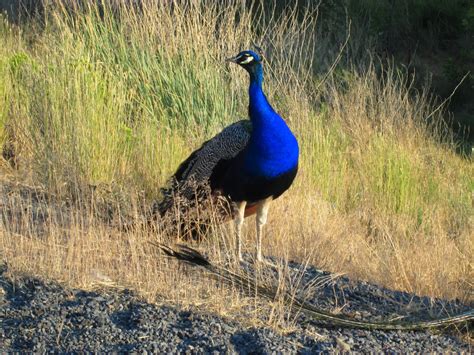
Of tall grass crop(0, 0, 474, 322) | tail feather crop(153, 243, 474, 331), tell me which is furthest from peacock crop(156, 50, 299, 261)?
tail feather crop(153, 243, 474, 331)

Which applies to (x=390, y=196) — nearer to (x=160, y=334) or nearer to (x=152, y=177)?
(x=152, y=177)

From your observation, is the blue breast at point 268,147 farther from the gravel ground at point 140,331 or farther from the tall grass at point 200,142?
the gravel ground at point 140,331

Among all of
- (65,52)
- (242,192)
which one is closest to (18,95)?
(65,52)

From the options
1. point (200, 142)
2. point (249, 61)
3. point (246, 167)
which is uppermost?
point (249, 61)

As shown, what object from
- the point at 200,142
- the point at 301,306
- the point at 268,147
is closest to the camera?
the point at 301,306

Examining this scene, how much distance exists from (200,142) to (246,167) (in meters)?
2.72

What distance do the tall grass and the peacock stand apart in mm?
336

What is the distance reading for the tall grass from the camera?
640 cm

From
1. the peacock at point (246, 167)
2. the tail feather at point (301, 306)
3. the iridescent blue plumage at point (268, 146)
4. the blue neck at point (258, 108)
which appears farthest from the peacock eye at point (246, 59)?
the tail feather at point (301, 306)

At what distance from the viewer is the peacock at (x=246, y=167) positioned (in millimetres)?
6145

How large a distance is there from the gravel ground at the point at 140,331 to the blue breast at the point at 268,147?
1.60 m

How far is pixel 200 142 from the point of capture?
8852mm

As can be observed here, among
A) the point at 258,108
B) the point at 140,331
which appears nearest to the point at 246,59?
the point at 258,108

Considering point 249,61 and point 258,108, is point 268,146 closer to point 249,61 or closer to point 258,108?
point 258,108
